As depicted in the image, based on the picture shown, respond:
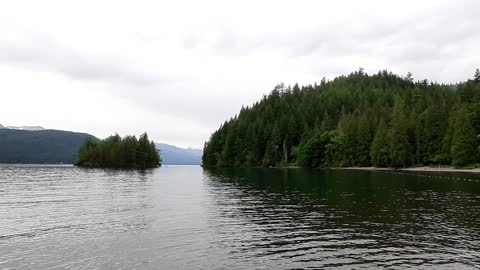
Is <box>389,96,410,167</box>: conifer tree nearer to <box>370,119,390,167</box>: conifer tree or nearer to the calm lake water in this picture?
<box>370,119,390,167</box>: conifer tree

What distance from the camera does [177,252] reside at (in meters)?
25.8

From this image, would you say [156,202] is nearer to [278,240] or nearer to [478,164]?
[278,240]

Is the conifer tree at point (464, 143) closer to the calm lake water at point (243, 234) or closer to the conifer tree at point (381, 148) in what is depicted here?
the conifer tree at point (381, 148)

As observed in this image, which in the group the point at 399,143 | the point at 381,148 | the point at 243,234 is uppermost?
the point at 399,143

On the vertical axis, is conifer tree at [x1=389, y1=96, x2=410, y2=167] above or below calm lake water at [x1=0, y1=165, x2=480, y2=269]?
above

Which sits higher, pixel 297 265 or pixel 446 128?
pixel 446 128

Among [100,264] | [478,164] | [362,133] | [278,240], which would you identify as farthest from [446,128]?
[100,264]

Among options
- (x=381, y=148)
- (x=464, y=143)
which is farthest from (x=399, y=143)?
(x=464, y=143)

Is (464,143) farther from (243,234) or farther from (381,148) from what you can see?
(243,234)

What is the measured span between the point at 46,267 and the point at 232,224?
1742cm

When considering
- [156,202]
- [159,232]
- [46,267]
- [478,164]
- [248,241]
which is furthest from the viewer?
[478,164]

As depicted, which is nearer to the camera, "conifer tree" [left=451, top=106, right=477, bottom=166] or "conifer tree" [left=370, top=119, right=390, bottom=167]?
"conifer tree" [left=451, top=106, right=477, bottom=166]

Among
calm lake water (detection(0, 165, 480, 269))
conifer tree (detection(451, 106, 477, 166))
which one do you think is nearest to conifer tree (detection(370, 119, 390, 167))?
conifer tree (detection(451, 106, 477, 166))

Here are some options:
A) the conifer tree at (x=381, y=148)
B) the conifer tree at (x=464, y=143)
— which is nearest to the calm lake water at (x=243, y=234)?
the conifer tree at (x=464, y=143)
